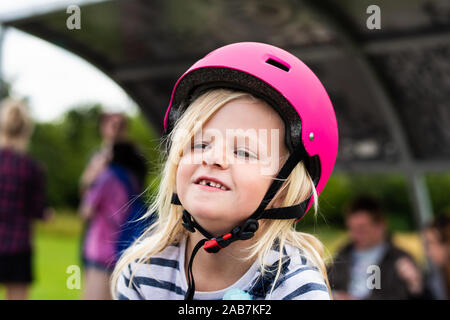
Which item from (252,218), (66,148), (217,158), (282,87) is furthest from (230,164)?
(66,148)

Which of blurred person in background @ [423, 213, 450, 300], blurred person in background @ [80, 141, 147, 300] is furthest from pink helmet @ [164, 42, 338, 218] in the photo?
blurred person in background @ [423, 213, 450, 300]

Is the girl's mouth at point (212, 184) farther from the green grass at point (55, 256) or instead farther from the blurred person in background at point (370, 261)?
the green grass at point (55, 256)

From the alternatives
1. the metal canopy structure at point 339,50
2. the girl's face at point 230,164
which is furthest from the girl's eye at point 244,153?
the metal canopy structure at point 339,50

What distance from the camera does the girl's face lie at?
5.26ft

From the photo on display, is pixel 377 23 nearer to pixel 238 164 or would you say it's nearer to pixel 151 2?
pixel 151 2

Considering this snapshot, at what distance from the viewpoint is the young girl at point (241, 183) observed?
162 centimetres

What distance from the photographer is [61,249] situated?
16031 mm

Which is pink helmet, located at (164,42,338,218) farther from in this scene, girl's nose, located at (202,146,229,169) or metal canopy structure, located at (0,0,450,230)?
metal canopy structure, located at (0,0,450,230)

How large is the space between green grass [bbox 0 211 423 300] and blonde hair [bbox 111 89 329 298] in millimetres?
Result: 3885

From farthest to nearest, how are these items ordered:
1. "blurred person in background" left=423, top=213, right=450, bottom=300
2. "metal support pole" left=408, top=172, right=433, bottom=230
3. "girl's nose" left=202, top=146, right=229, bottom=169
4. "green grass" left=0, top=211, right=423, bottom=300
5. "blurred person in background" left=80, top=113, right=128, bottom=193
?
"green grass" left=0, top=211, right=423, bottom=300
"metal support pole" left=408, top=172, right=433, bottom=230
"blurred person in background" left=80, top=113, right=128, bottom=193
"blurred person in background" left=423, top=213, right=450, bottom=300
"girl's nose" left=202, top=146, right=229, bottom=169

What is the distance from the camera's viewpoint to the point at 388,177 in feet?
45.9
